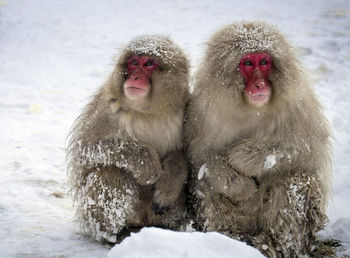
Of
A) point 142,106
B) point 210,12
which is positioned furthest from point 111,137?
point 210,12

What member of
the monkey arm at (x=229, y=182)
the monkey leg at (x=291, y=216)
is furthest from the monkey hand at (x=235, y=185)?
the monkey leg at (x=291, y=216)

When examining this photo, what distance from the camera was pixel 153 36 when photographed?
13.6 feet

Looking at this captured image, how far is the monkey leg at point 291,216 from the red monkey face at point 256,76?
58cm

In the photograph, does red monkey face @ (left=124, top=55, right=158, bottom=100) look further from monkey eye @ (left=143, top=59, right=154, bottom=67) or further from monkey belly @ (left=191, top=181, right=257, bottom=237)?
monkey belly @ (left=191, top=181, right=257, bottom=237)

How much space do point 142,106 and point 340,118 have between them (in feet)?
9.81

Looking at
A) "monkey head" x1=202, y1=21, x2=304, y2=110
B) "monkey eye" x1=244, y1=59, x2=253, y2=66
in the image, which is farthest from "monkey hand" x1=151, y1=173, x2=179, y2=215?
"monkey eye" x1=244, y1=59, x2=253, y2=66

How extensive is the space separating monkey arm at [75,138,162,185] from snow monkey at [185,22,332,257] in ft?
1.06

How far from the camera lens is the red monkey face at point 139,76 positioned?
3.73 meters

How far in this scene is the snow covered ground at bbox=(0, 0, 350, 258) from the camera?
12.1 ft

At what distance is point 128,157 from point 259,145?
0.90 meters

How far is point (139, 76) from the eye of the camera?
377cm

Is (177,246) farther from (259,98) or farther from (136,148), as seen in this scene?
(136,148)

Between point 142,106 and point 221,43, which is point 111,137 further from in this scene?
point 221,43

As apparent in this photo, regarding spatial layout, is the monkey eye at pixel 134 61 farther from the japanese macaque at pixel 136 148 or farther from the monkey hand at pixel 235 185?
the monkey hand at pixel 235 185
